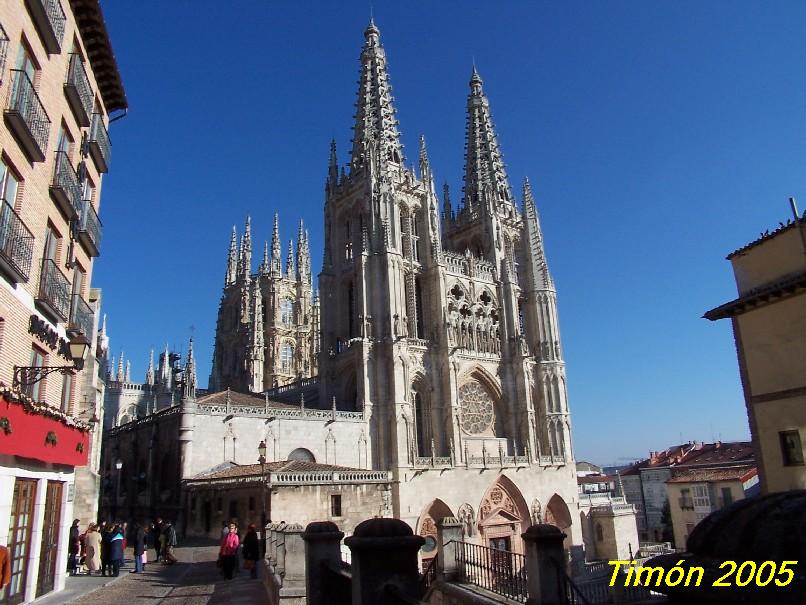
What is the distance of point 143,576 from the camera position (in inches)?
642

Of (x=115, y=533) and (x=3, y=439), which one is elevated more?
(x=3, y=439)

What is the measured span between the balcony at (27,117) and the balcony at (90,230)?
3.28 metres

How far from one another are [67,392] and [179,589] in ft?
17.9

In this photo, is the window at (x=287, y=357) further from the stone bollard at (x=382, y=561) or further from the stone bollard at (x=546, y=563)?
the stone bollard at (x=382, y=561)

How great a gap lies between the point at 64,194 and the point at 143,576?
992cm

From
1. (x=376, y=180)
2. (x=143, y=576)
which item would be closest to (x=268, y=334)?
(x=376, y=180)

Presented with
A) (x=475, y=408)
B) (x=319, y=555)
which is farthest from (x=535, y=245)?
(x=319, y=555)

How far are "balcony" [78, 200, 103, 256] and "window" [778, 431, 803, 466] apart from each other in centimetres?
1774

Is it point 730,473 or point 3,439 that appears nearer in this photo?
point 3,439

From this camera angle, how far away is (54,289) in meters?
12.5

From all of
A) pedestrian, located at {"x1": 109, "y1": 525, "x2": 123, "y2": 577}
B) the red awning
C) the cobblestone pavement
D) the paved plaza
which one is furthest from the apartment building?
pedestrian, located at {"x1": 109, "y1": 525, "x2": 123, "y2": 577}

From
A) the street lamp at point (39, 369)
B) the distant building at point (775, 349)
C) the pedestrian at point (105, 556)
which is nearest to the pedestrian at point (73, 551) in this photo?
the pedestrian at point (105, 556)

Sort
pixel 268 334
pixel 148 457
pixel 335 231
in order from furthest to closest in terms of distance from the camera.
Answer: pixel 268 334 < pixel 335 231 < pixel 148 457

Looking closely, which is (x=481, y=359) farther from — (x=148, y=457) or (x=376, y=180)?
(x=148, y=457)
